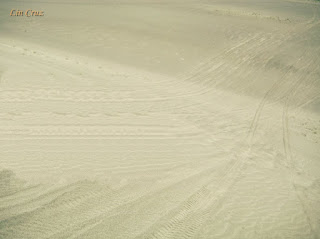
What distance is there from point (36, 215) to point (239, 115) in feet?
19.7

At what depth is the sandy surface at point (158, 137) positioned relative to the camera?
4.13 meters

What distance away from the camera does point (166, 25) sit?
15094 millimetres

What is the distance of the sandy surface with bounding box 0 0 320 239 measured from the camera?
4.13 meters

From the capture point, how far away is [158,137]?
603cm

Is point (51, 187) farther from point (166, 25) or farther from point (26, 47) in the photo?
point (166, 25)

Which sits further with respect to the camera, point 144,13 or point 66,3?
point 66,3

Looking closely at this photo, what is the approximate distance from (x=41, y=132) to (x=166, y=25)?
11.7 meters

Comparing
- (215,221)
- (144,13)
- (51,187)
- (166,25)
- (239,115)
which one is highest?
(144,13)

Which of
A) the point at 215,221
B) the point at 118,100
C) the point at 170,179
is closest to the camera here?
the point at 215,221

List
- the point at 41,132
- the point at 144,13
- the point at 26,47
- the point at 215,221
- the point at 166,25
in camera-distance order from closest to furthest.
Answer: the point at 215,221
the point at 41,132
the point at 26,47
the point at 166,25
the point at 144,13

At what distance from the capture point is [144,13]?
1711 centimetres

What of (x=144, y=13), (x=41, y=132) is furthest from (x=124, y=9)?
(x=41, y=132)

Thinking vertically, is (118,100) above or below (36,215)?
above

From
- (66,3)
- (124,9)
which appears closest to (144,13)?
(124,9)
